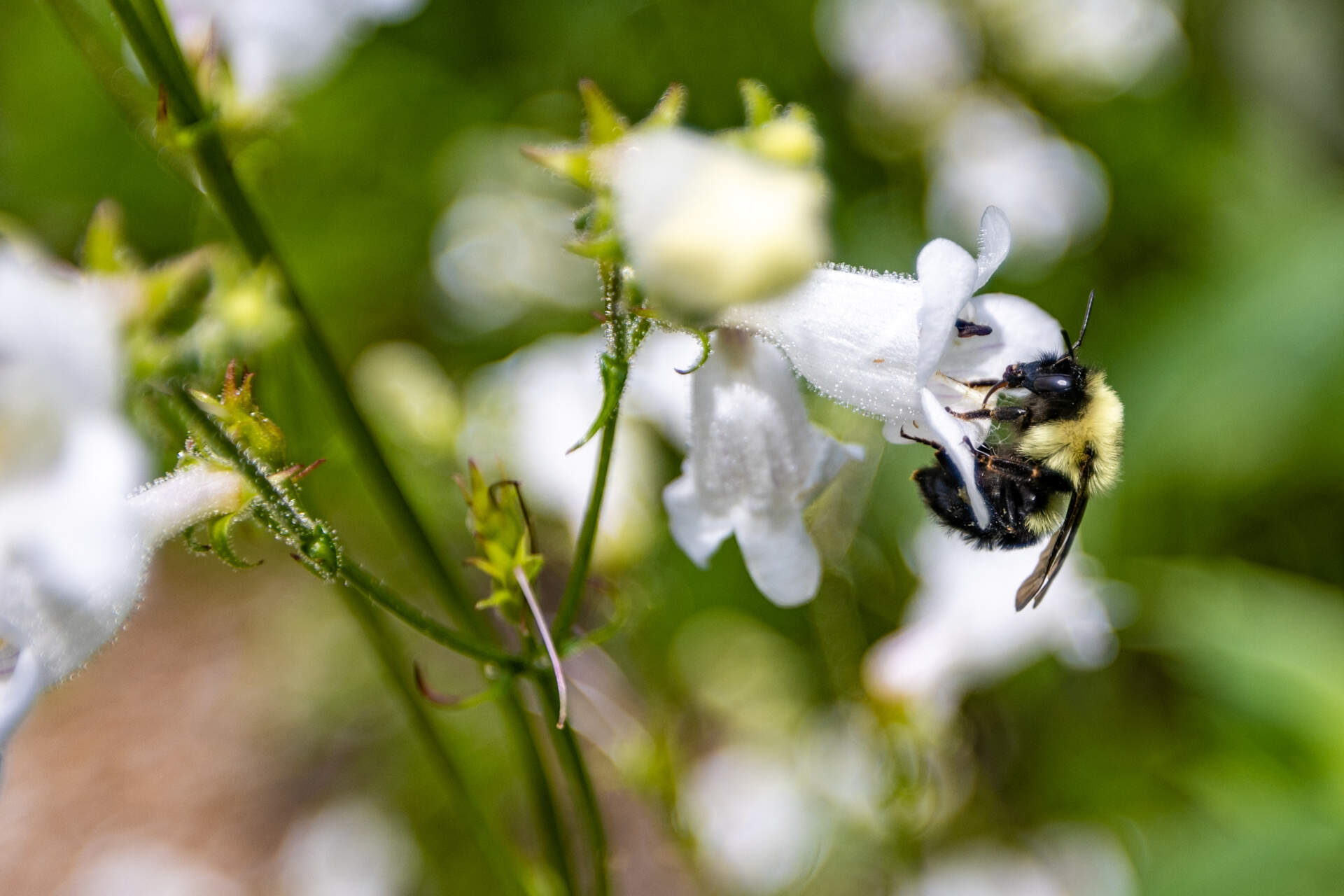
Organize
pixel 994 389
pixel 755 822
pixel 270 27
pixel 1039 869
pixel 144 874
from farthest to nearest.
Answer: pixel 144 874
pixel 755 822
pixel 1039 869
pixel 270 27
pixel 994 389

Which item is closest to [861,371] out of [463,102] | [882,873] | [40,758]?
[882,873]

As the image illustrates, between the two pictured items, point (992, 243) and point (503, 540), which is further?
point (503, 540)

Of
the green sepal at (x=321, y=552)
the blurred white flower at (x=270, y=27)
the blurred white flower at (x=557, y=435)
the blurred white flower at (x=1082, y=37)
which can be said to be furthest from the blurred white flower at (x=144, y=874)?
the blurred white flower at (x=1082, y=37)

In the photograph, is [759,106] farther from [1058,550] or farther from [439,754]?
[439,754]

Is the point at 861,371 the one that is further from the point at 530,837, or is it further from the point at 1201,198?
the point at 530,837

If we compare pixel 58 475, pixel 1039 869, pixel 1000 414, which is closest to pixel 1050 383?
pixel 1000 414

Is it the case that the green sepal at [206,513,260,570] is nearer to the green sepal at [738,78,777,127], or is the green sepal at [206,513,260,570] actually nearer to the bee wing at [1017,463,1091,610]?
the green sepal at [738,78,777,127]
